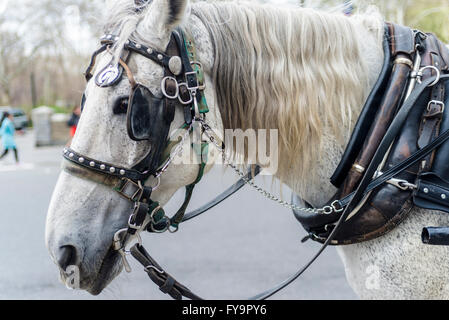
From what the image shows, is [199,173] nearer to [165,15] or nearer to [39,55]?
[165,15]

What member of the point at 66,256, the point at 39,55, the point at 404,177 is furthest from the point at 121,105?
the point at 39,55

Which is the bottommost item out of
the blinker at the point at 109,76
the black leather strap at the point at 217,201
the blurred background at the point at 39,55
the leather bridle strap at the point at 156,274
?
the blurred background at the point at 39,55

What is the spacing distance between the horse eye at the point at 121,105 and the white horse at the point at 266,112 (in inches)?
0.7

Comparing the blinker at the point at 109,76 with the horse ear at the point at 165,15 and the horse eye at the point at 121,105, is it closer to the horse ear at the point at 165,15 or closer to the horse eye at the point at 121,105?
the horse eye at the point at 121,105

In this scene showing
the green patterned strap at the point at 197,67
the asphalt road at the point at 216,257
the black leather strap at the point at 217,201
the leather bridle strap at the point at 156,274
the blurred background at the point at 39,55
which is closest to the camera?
the green patterned strap at the point at 197,67

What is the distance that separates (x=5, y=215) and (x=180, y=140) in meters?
5.50

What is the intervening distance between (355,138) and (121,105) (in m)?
0.83

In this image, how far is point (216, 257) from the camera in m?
4.40

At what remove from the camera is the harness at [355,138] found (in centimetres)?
138

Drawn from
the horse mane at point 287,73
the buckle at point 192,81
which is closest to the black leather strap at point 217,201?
the horse mane at point 287,73

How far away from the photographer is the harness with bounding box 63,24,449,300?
1.38 meters

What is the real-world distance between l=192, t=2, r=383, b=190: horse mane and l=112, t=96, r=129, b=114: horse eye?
347 mm

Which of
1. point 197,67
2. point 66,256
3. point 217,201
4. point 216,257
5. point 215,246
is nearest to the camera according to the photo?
point 66,256

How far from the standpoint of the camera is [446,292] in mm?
1465
